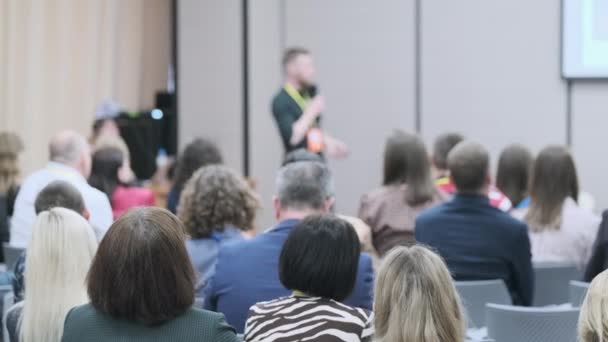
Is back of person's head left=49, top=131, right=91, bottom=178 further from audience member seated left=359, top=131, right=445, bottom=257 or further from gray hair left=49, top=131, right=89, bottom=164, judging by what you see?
audience member seated left=359, top=131, right=445, bottom=257

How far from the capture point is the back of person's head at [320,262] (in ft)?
8.76

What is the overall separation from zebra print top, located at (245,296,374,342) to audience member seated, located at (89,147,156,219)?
3165mm

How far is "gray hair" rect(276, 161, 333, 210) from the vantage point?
3770mm

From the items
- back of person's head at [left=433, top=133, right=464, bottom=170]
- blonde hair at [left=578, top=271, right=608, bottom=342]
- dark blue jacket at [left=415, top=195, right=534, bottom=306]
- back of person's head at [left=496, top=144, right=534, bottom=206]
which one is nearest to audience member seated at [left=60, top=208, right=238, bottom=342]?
blonde hair at [left=578, top=271, right=608, bottom=342]

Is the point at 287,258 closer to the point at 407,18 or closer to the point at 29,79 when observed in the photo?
the point at 407,18

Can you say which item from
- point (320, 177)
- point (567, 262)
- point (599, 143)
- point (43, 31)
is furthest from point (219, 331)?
point (43, 31)

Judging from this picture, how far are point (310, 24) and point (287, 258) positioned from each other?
249 inches

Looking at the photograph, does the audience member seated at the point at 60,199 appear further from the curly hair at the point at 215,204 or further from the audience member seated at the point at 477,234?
the audience member seated at the point at 477,234

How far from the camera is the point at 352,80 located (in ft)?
28.6

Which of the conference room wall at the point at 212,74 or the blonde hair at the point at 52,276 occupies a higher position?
the conference room wall at the point at 212,74

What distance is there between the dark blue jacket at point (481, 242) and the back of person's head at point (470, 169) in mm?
44

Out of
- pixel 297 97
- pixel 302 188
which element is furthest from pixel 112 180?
pixel 302 188

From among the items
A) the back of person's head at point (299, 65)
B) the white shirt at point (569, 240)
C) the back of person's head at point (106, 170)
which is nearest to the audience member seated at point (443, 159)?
the white shirt at point (569, 240)

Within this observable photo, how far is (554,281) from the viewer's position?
452 centimetres
